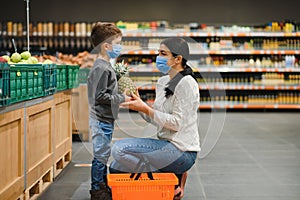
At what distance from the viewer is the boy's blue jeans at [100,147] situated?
3.72m

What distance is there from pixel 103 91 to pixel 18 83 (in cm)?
59

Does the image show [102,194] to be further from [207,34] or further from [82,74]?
[207,34]

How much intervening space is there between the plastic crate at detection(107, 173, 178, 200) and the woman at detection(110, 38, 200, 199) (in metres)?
0.19

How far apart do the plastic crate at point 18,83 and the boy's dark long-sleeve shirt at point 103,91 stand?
1.50ft

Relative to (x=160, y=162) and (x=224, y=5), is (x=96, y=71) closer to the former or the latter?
(x=160, y=162)

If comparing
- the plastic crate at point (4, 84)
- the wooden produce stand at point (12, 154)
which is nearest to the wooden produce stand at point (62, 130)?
the wooden produce stand at point (12, 154)

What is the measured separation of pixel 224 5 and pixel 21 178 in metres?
9.11

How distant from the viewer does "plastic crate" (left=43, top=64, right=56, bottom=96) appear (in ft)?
13.8

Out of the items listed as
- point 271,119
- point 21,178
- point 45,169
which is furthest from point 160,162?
point 271,119

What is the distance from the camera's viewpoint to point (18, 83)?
3404mm

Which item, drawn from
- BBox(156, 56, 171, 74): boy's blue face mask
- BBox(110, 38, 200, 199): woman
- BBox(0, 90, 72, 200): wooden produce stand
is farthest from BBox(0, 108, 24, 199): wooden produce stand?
BBox(156, 56, 171, 74): boy's blue face mask

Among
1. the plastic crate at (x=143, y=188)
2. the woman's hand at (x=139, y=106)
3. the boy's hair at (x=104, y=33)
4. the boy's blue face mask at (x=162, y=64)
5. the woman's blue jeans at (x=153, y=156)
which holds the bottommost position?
the plastic crate at (x=143, y=188)

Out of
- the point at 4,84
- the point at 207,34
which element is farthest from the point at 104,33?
the point at 207,34

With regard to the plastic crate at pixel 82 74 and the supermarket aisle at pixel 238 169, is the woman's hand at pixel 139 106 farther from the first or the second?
the plastic crate at pixel 82 74
